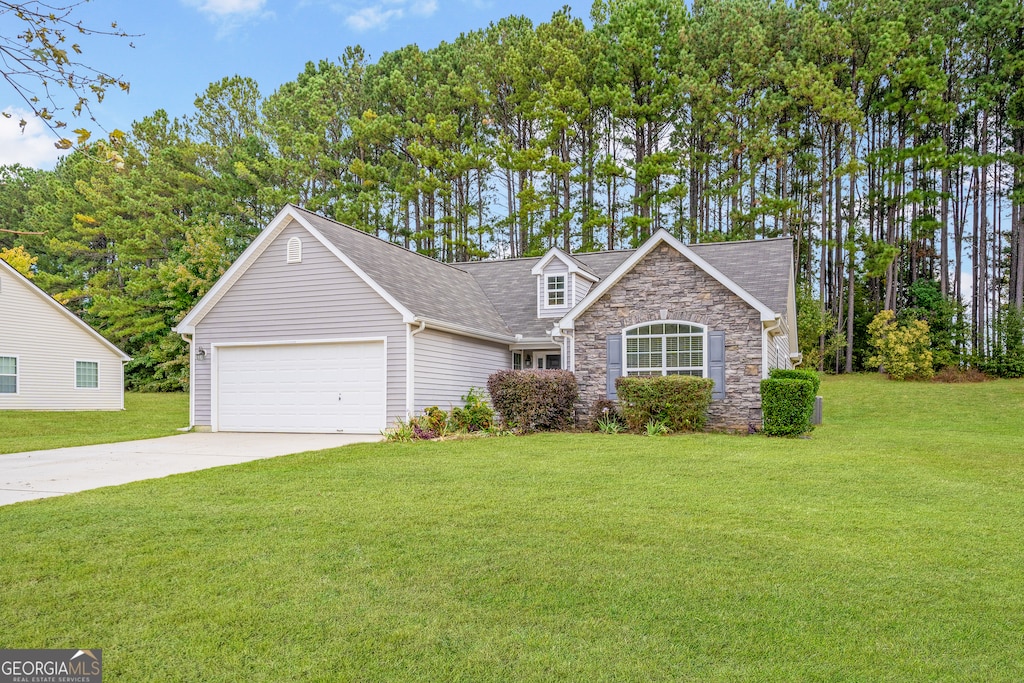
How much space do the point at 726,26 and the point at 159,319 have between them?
30.4m

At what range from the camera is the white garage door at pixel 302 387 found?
15.4 meters

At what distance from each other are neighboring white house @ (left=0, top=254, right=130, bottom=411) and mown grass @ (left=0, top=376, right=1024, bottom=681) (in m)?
18.8

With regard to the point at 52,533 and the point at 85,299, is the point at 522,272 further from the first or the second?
the point at 85,299

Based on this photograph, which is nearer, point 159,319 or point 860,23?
point 860,23

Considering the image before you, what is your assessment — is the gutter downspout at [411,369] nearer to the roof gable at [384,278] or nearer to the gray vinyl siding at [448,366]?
the gray vinyl siding at [448,366]

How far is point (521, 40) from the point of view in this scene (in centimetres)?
3344

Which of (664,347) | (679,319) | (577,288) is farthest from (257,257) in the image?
(679,319)

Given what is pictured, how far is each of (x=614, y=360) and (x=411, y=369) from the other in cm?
452

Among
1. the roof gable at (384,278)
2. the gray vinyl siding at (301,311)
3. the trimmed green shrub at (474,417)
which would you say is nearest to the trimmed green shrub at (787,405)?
the trimmed green shrub at (474,417)

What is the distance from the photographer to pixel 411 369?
587 inches

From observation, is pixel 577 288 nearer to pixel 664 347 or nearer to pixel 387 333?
pixel 664 347

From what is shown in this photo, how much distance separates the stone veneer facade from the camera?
14.8 meters

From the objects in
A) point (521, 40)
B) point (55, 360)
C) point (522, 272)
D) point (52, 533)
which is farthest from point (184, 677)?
point (521, 40)

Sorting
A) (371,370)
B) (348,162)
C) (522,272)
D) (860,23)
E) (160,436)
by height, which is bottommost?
(160,436)
